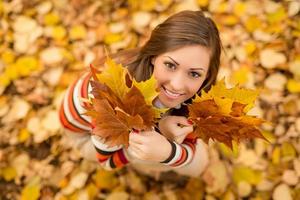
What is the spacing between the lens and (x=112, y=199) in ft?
4.47

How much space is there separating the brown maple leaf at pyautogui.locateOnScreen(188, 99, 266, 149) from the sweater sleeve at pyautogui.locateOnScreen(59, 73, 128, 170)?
0.88ft

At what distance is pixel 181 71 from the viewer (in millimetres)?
883

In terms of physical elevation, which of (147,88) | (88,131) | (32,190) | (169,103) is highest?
(147,88)

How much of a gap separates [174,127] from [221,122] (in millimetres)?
170

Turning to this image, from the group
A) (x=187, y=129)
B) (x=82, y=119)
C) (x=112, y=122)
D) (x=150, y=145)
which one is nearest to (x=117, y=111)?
(x=112, y=122)

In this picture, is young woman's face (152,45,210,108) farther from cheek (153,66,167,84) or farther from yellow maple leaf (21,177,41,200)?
yellow maple leaf (21,177,41,200)

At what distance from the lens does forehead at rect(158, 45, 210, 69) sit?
86 centimetres

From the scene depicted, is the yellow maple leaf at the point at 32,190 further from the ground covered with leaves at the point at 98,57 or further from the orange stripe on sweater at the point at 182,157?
the orange stripe on sweater at the point at 182,157

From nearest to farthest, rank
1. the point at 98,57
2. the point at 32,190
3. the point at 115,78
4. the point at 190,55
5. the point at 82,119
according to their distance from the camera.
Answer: the point at 115,78
the point at 190,55
the point at 82,119
the point at 32,190
the point at 98,57

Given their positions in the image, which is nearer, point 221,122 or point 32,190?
point 221,122

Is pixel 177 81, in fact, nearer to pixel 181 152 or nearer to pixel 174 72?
pixel 174 72

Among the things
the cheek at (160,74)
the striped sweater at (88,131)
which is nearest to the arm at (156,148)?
the striped sweater at (88,131)

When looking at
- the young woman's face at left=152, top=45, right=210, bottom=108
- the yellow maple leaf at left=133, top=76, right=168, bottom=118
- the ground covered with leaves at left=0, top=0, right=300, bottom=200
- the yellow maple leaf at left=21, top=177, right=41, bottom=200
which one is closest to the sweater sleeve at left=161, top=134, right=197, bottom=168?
the young woman's face at left=152, top=45, right=210, bottom=108

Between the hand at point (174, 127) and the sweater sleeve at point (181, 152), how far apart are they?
2 centimetres
